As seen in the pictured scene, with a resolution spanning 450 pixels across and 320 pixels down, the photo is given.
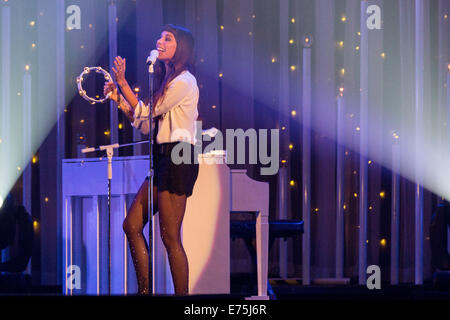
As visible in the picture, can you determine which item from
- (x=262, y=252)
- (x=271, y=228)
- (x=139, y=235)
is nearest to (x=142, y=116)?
(x=139, y=235)

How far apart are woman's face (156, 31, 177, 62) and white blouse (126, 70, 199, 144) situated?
122 millimetres

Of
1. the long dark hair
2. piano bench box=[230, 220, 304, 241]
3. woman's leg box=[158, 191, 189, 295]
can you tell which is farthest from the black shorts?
piano bench box=[230, 220, 304, 241]

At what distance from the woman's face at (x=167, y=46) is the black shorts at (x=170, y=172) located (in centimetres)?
45

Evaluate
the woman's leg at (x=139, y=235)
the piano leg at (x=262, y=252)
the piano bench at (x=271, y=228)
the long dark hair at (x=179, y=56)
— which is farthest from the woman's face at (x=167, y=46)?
the piano bench at (x=271, y=228)

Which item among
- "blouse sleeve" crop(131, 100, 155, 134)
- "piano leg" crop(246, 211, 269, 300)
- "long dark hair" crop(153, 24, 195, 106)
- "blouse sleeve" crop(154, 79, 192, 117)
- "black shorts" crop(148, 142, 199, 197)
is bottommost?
"piano leg" crop(246, 211, 269, 300)

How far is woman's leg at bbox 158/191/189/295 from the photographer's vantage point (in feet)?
8.64

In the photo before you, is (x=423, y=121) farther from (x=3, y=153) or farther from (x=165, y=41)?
(x=3, y=153)

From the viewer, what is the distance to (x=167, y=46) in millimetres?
2771

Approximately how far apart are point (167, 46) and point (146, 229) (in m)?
0.99

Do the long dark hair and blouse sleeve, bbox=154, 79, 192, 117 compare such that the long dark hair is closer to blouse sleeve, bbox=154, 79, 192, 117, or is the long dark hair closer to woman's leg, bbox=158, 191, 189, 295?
blouse sleeve, bbox=154, 79, 192, 117

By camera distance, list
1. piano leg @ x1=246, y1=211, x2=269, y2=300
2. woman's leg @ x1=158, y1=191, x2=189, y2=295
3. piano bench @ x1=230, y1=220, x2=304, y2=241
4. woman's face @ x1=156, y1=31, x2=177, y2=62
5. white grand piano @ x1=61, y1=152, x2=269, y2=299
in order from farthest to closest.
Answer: piano bench @ x1=230, y1=220, x2=304, y2=241 → piano leg @ x1=246, y1=211, x2=269, y2=300 → white grand piano @ x1=61, y1=152, x2=269, y2=299 → woman's face @ x1=156, y1=31, x2=177, y2=62 → woman's leg @ x1=158, y1=191, x2=189, y2=295

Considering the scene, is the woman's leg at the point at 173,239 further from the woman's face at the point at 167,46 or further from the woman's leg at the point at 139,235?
the woman's face at the point at 167,46

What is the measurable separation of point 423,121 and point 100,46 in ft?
8.48

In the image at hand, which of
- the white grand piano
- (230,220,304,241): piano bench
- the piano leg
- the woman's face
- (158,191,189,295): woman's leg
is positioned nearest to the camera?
(158,191,189,295): woman's leg
